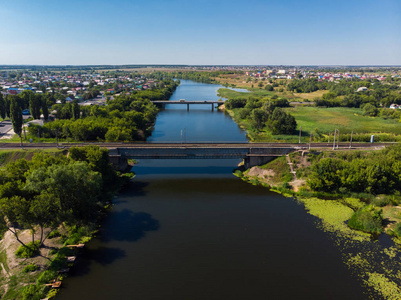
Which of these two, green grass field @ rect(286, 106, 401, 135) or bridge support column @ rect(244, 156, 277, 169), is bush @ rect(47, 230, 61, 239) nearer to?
bridge support column @ rect(244, 156, 277, 169)

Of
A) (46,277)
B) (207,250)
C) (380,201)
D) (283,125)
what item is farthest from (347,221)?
(283,125)

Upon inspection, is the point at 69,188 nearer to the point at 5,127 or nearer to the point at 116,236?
the point at 116,236

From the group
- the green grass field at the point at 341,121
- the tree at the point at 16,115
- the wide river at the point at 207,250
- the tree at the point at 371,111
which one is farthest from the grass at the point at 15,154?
the tree at the point at 371,111

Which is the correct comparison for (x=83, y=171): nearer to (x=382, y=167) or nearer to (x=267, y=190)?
(x=267, y=190)

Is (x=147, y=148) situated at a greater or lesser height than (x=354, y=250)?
greater

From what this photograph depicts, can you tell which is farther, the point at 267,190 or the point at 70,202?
the point at 267,190

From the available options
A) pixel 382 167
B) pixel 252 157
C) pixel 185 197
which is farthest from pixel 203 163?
pixel 382 167
